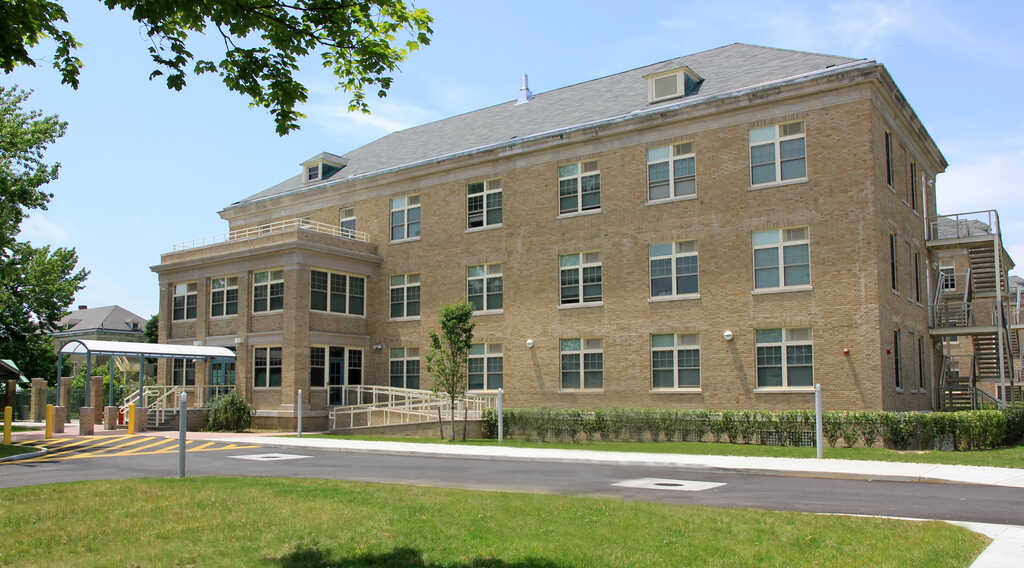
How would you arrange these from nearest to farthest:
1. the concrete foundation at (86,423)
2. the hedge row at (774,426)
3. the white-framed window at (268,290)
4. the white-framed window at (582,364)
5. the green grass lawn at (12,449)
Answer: the green grass lawn at (12,449)
the hedge row at (774,426)
the concrete foundation at (86,423)
the white-framed window at (582,364)
the white-framed window at (268,290)

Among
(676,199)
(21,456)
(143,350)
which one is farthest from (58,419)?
(676,199)

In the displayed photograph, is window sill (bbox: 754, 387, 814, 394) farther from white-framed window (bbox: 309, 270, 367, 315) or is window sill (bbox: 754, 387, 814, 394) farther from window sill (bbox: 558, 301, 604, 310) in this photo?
white-framed window (bbox: 309, 270, 367, 315)

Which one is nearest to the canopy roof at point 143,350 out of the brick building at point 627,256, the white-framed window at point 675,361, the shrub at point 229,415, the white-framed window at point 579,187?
the brick building at point 627,256

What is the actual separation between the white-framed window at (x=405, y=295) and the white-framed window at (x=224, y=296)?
7.02 metres

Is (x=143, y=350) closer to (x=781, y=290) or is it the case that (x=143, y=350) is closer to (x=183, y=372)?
(x=183, y=372)

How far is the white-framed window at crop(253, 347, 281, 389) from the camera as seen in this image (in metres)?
34.4

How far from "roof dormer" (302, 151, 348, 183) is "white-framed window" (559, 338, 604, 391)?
1773 cm

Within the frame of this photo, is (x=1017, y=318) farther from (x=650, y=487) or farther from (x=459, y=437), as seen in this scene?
(x=650, y=487)

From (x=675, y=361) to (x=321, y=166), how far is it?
22550mm

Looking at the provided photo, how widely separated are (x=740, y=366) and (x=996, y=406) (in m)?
11.9

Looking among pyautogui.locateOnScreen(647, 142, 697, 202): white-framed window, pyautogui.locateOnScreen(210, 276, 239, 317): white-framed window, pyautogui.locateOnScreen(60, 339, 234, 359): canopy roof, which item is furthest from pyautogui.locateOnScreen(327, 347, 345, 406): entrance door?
pyautogui.locateOnScreen(647, 142, 697, 202): white-framed window

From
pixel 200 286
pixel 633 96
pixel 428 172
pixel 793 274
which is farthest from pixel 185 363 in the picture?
pixel 793 274

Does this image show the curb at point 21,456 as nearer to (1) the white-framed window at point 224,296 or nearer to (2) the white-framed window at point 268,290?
(2) the white-framed window at point 268,290

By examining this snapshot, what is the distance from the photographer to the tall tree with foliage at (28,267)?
31.4 m
